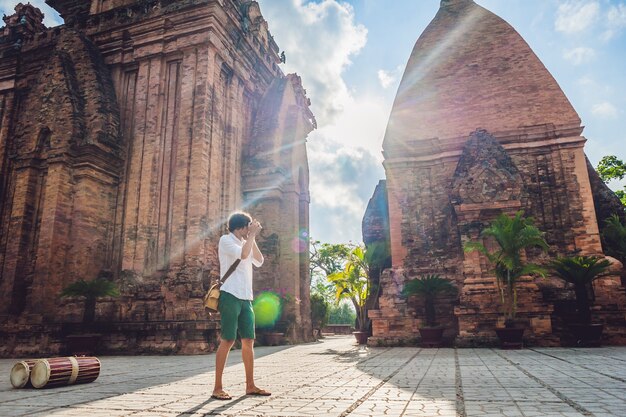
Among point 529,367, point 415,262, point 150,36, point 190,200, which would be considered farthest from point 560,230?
point 150,36

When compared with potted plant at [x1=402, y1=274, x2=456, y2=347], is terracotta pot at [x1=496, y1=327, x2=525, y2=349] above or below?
below

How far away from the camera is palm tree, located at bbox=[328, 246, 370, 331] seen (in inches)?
683

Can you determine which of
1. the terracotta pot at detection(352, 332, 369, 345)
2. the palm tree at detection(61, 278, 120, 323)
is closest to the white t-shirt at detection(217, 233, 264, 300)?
the palm tree at detection(61, 278, 120, 323)

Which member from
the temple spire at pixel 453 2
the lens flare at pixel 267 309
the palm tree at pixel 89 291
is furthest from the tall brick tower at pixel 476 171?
the palm tree at pixel 89 291

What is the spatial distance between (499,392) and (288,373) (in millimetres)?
2901

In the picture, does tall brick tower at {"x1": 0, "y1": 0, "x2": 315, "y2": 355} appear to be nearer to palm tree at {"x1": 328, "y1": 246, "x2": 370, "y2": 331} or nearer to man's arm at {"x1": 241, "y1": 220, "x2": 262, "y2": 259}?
palm tree at {"x1": 328, "y1": 246, "x2": 370, "y2": 331}

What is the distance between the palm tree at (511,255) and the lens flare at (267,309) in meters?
6.59

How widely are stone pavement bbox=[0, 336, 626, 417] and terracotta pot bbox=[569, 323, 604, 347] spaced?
4.57m

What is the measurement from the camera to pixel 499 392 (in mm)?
4051

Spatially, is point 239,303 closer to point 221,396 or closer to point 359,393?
point 221,396

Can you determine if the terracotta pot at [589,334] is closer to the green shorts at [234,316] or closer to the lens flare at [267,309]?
the lens flare at [267,309]

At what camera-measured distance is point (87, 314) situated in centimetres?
1069

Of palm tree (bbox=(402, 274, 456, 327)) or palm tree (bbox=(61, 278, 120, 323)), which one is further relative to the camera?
palm tree (bbox=(402, 274, 456, 327))

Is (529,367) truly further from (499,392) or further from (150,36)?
(150,36)
